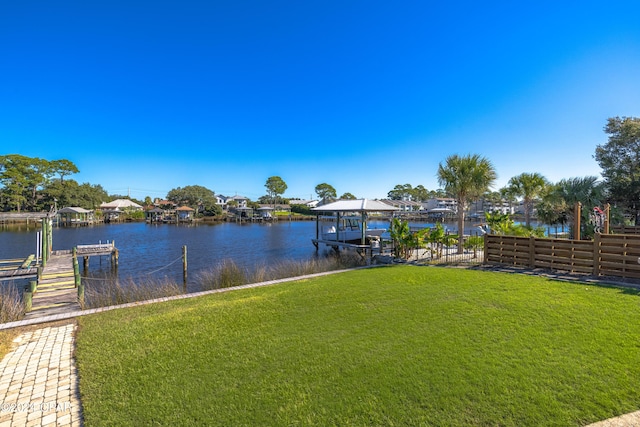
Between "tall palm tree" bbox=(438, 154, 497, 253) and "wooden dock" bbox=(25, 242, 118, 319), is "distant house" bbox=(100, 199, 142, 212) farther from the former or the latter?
"tall palm tree" bbox=(438, 154, 497, 253)

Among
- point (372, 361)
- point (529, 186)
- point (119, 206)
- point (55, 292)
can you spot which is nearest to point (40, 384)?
point (372, 361)

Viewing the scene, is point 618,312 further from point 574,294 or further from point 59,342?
point 59,342

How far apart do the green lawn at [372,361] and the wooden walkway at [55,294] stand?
2.19m

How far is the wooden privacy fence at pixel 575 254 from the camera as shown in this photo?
796 cm

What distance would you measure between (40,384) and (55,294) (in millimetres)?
6972

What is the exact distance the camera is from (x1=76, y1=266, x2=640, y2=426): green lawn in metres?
2.88

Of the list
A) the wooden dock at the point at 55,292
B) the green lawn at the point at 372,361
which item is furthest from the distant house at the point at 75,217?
the green lawn at the point at 372,361

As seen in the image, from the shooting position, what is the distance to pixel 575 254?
29.0 ft

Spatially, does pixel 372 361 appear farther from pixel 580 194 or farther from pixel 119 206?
pixel 119 206

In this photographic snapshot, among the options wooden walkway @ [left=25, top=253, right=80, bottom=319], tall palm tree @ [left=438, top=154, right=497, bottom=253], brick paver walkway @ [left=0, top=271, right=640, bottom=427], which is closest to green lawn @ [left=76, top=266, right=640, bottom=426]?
brick paver walkway @ [left=0, top=271, right=640, bottom=427]

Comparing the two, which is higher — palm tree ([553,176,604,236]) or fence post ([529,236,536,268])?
palm tree ([553,176,604,236])

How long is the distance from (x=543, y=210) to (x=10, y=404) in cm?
2256

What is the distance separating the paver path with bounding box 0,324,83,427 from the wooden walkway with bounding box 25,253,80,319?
8.39 feet

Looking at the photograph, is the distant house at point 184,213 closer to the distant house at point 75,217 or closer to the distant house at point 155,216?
the distant house at point 155,216
